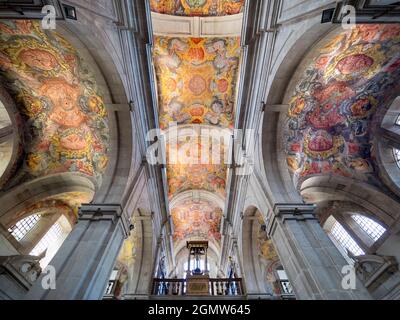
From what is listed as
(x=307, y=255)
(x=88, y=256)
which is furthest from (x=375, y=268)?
(x=88, y=256)

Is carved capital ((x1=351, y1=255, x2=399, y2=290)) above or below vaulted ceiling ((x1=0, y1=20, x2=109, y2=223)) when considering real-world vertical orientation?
below

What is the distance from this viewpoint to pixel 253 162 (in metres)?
7.57

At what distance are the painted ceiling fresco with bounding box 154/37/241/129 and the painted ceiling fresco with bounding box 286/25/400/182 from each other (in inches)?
140

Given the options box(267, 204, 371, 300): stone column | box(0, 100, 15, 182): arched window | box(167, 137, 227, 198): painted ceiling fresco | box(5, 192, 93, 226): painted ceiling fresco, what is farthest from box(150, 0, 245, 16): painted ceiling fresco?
box(5, 192, 93, 226): painted ceiling fresco

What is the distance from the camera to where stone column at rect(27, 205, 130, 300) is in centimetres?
396

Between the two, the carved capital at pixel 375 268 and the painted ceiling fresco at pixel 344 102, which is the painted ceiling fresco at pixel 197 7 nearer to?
the painted ceiling fresco at pixel 344 102

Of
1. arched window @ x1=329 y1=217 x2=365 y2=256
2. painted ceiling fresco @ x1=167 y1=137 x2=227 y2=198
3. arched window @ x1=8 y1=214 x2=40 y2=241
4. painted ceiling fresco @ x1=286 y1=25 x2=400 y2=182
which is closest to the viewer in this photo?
painted ceiling fresco @ x1=286 y1=25 x2=400 y2=182

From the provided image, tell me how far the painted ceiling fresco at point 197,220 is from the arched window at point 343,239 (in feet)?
21.7

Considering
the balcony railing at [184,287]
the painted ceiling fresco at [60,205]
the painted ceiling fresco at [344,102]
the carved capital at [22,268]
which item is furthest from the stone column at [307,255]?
the carved capital at [22,268]

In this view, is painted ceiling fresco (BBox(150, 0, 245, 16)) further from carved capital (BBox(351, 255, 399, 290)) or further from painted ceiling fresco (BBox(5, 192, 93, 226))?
carved capital (BBox(351, 255, 399, 290))

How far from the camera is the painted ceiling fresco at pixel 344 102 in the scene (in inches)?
244

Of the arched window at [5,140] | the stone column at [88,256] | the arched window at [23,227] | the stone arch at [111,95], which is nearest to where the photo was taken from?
the stone column at [88,256]

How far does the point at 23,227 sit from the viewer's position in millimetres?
9164
